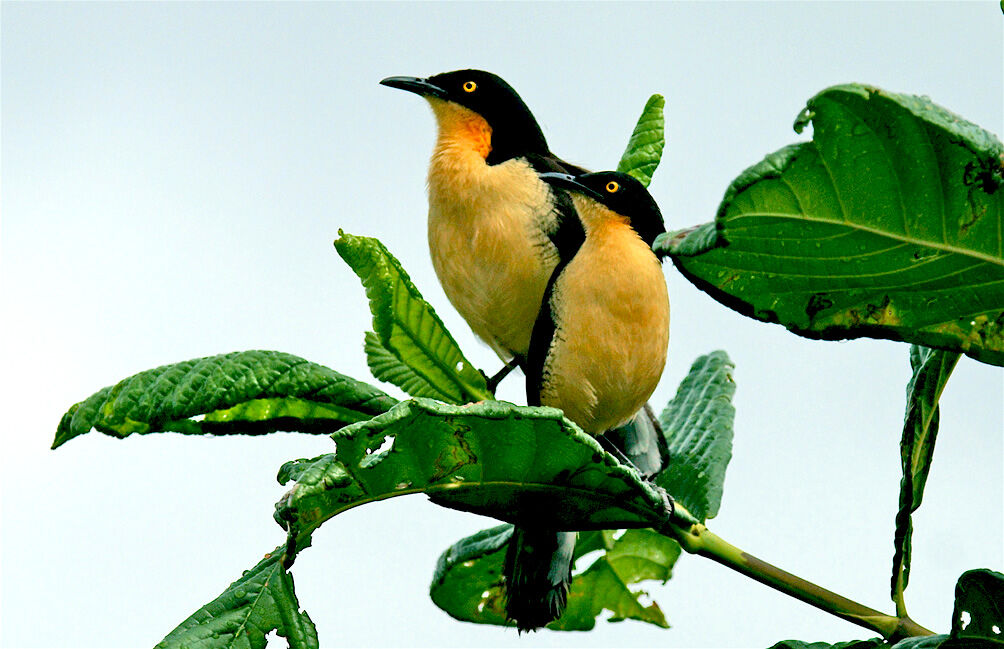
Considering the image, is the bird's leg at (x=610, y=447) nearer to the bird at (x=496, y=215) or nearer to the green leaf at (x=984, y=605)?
the bird at (x=496, y=215)

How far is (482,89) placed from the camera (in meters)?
2.91

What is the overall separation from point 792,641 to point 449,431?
1.10m

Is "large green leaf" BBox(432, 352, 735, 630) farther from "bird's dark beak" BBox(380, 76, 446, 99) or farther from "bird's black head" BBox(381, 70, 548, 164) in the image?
"bird's dark beak" BBox(380, 76, 446, 99)

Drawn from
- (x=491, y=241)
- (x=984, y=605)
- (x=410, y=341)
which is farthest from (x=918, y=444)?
(x=410, y=341)

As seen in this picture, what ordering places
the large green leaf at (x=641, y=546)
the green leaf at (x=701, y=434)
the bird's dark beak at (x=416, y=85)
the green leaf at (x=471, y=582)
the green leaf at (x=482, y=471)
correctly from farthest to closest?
the green leaf at (x=471, y=582) < the bird's dark beak at (x=416, y=85) < the large green leaf at (x=641, y=546) < the green leaf at (x=701, y=434) < the green leaf at (x=482, y=471)

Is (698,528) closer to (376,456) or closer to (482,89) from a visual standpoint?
(376,456)

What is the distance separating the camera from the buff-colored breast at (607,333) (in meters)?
2.43

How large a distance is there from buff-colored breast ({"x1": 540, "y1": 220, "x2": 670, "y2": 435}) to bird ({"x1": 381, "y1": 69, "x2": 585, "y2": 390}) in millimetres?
130

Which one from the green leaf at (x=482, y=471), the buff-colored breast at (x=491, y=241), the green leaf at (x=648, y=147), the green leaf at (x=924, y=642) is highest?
the green leaf at (x=648, y=147)

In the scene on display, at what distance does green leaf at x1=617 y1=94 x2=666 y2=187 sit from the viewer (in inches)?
105

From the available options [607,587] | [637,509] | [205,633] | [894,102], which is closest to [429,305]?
[637,509]

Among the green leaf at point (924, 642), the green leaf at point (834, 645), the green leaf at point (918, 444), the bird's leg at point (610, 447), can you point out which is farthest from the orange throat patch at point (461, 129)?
the green leaf at point (924, 642)

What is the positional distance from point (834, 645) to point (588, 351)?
2.88 feet

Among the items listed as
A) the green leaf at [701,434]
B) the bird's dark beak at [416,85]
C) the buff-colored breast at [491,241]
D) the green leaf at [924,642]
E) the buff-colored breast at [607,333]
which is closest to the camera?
the green leaf at [924,642]
